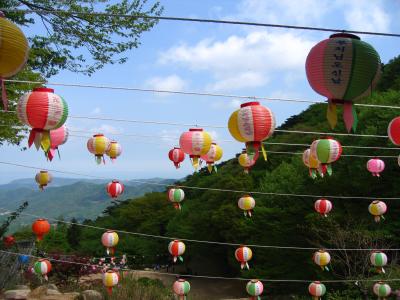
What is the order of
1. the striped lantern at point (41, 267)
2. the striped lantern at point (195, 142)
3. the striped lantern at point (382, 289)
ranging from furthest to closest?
1. the striped lantern at point (41, 267)
2. the striped lantern at point (382, 289)
3. the striped lantern at point (195, 142)

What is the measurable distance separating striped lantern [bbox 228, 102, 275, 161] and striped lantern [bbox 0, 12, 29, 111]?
2869 millimetres

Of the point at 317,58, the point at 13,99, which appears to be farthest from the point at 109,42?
the point at 317,58

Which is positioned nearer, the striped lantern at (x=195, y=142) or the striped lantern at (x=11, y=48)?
the striped lantern at (x=11, y=48)

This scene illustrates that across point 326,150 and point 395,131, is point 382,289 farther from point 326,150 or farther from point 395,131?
point 395,131

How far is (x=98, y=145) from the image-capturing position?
8695 millimetres

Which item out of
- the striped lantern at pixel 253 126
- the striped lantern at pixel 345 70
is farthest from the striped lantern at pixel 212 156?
the striped lantern at pixel 345 70

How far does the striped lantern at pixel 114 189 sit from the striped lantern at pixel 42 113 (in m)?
6.73

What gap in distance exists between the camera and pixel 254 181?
29.0 m

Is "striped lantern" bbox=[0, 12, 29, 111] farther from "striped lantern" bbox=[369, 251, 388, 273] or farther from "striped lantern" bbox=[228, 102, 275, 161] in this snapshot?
"striped lantern" bbox=[369, 251, 388, 273]

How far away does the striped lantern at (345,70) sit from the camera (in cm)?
395

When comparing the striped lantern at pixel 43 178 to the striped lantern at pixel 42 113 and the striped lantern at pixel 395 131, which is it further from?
the striped lantern at pixel 395 131

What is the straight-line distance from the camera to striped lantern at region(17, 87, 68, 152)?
5.20 metres

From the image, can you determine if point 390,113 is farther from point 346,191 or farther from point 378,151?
point 346,191

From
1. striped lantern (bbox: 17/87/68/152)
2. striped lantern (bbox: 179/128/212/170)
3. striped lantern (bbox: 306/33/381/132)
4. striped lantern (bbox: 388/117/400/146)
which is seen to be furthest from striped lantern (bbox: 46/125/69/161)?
striped lantern (bbox: 388/117/400/146)
